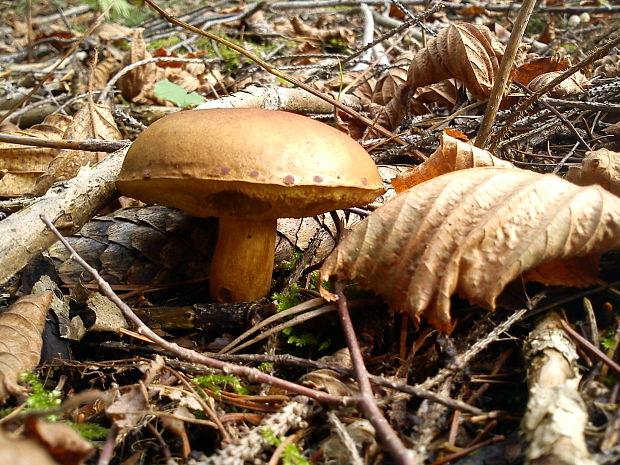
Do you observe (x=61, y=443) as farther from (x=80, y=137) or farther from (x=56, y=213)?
(x=80, y=137)

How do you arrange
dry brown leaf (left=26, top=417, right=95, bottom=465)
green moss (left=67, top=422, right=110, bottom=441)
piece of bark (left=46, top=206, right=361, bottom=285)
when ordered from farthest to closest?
1. piece of bark (left=46, top=206, right=361, bottom=285)
2. green moss (left=67, top=422, right=110, bottom=441)
3. dry brown leaf (left=26, top=417, right=95, bottom=465)

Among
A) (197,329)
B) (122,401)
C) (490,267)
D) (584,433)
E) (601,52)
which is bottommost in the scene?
(197,329)

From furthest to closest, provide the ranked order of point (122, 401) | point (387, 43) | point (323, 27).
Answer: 1. point (323, 27)
2. point (387, 43)
3. point (122, 401)

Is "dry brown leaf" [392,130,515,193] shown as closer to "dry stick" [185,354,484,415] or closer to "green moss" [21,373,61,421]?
"dry stick" [185,354,484,415]

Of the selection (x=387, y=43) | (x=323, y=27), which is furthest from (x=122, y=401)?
(x=323, y=27)

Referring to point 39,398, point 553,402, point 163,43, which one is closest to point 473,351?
point 553,402

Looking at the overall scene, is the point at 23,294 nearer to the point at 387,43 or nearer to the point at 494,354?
the point at 494,354

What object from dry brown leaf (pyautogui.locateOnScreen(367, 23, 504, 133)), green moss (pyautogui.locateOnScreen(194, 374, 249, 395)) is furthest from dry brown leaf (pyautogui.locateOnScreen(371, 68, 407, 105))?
green moss (pyautogui.locateOnScreen(194, 374, 249, 395))
